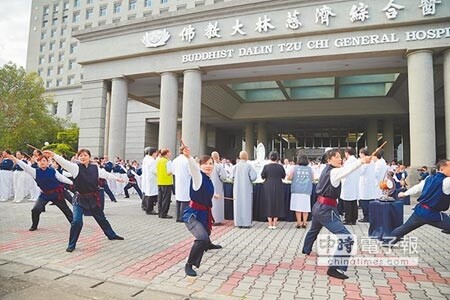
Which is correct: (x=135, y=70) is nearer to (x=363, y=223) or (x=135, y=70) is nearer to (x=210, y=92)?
(x=210, y=92)

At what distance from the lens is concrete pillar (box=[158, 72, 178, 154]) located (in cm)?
1711

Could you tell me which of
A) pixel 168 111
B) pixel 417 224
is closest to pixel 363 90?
pixel 168 111

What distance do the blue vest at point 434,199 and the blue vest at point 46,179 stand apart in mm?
6742

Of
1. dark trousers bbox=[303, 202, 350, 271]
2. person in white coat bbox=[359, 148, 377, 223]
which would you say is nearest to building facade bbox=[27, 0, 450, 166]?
person in white coat bbox=[359, 148, 377, 223]

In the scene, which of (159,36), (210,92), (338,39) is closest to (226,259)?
(338,39)

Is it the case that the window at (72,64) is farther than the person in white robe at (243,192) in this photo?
Yes

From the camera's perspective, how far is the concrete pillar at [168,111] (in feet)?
56.1

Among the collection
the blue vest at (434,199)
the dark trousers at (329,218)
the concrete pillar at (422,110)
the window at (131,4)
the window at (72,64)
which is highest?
the window at (131,4)

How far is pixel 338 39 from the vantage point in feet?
47.8

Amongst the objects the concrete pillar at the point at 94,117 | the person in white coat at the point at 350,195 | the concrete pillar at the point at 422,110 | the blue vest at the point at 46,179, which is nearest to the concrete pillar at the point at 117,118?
Result: the concrete pillar at the point at 94,117

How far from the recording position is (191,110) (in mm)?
16781

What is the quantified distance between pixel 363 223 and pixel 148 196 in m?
6.19

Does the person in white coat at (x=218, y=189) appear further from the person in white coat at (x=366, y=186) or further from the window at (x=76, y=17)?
the window at (x=76, y=17)

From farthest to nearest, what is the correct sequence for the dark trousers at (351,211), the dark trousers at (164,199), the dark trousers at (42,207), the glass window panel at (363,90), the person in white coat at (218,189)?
the glass window panel at (363,90) → the dark trousers at (164,199) → the dark trousers at (351,211) → the person in white coat at (218,189) → the dark trousers at (42,207)
